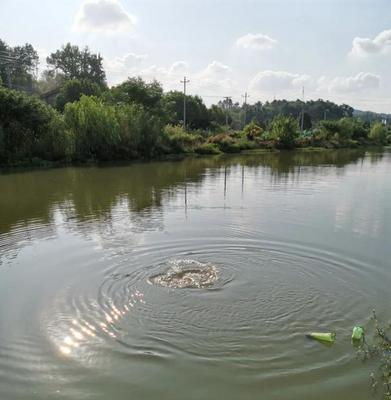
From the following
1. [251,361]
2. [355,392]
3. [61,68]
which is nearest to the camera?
[355,392]

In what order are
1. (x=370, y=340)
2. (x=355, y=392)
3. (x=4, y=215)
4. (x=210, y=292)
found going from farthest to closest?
(x=4, y=215)
(x=210, y=292)
(x=370, y=340)
(x=355, y=392)

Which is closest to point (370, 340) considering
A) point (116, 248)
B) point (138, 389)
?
point (138, 389)

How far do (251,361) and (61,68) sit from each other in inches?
2766

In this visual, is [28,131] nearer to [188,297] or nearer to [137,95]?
[137,95]

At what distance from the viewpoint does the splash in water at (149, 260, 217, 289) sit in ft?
23.9

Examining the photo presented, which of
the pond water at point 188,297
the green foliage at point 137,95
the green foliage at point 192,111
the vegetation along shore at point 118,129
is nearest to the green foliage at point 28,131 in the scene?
the vegetation along shore at point 118,129

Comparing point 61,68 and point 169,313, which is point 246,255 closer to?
point 169,313

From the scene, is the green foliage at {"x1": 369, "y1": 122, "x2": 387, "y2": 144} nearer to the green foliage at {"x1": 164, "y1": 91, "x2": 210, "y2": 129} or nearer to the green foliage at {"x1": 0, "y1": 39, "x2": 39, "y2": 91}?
the green foliage at {"x1": 164, "y1": 91, "x2": 210, "y2": 129}

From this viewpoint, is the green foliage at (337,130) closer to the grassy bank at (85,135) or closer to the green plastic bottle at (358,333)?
the grassy bank at (85,135)

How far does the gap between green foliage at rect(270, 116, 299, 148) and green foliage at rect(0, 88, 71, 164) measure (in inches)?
1031

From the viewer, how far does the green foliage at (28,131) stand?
79.7 feet

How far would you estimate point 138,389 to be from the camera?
464 cm

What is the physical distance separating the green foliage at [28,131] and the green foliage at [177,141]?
9886 mm

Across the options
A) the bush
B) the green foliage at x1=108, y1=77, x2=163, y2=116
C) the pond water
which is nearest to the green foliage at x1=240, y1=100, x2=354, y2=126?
the bush
